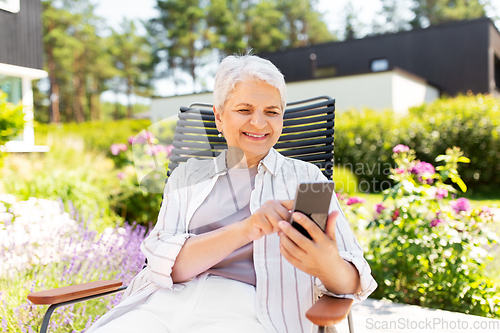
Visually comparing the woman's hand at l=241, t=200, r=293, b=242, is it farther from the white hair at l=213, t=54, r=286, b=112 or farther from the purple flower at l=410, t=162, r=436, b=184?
the purple flower at l=410, t=162, r=436, b=184

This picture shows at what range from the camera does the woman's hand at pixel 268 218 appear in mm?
1102

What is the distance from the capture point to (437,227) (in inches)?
104

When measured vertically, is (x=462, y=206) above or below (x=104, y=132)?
below

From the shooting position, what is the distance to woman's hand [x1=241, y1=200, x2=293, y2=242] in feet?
3.61

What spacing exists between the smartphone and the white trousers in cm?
46

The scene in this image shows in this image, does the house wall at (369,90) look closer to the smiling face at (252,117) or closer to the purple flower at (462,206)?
the purple flower at (462,206)

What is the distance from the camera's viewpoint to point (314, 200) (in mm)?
1009

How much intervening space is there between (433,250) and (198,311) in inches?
81.1

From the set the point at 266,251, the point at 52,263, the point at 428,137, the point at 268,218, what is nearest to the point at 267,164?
the point at 266,251

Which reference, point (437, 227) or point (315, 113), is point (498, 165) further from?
point (315, 113)

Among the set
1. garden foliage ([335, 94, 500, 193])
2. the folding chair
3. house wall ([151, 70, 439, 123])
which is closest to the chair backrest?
the folding chair

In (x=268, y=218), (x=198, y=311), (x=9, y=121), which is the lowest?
(x=198, y=311)

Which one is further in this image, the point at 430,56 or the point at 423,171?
the point at 430,56

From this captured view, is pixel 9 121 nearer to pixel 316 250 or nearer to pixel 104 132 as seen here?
pixel 316 250
